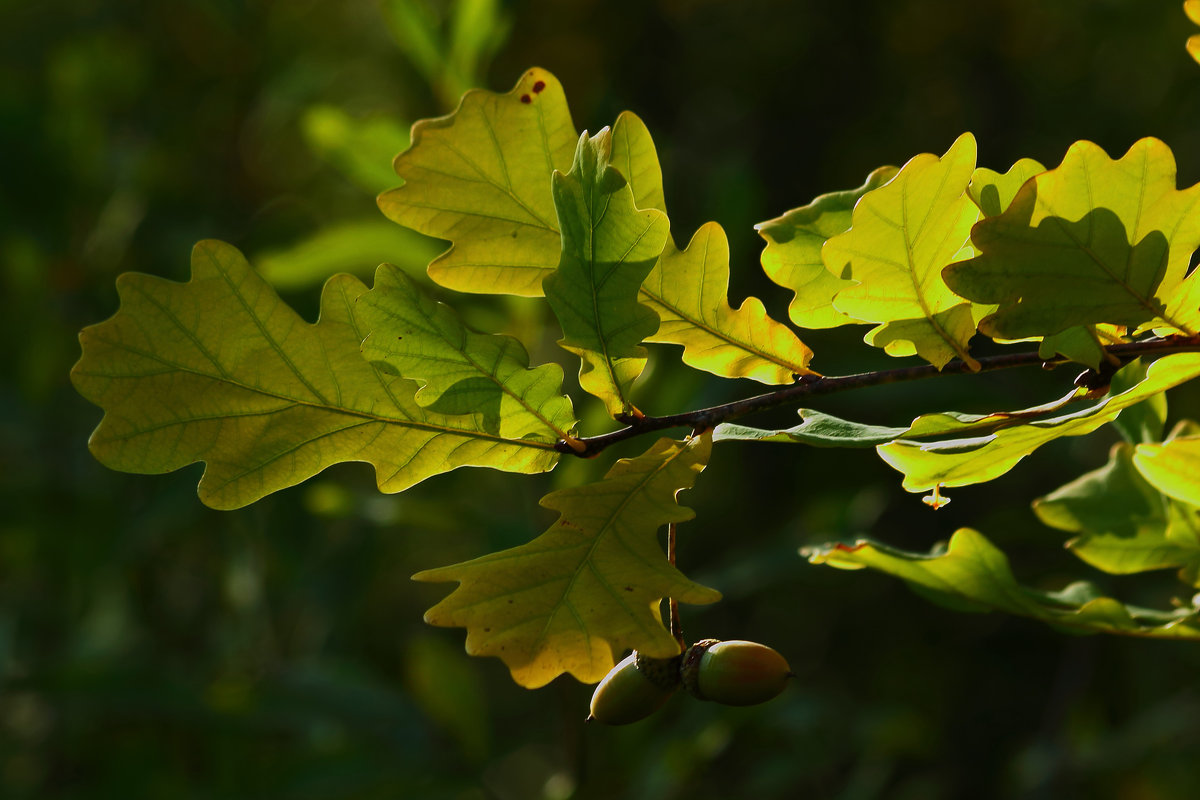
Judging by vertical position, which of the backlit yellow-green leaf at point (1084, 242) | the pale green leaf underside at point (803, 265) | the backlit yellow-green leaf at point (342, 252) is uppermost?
the backlit yellow-green leaf at point (1084, 242)

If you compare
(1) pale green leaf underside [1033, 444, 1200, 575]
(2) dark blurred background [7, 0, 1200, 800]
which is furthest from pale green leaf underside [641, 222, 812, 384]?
(2) dark blurred background [7, 0, 1200, 800]

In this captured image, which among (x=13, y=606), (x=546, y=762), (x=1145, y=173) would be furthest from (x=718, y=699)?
(x=546, y=762)

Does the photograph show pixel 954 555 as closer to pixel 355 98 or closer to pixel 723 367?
pixel 723 367

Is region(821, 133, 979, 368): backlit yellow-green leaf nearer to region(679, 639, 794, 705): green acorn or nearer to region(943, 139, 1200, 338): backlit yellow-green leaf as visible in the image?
region(943, 139, 1200, 338): backlit yellow-green leaf

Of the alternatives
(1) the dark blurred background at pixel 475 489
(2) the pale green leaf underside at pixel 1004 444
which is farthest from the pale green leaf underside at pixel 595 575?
(1) the dark blurred background at pixel 475 489

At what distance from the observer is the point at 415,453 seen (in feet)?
2.44

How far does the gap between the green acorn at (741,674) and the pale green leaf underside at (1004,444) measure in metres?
0.17

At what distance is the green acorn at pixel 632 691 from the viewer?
2.53ft

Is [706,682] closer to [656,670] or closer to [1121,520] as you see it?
[656,670]

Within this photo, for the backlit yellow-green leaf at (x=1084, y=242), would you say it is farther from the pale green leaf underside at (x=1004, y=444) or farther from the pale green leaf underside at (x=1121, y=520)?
the pale green leaf underside at (x=1121, y=520)

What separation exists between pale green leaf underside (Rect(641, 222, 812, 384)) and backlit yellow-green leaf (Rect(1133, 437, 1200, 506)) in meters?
0.24

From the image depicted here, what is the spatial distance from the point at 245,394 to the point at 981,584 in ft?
1.91

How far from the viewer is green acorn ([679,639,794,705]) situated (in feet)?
2.53

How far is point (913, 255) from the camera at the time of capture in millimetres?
709
